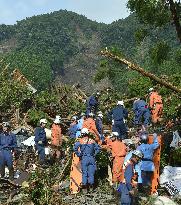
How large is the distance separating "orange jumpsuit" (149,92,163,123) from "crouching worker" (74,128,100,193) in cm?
454

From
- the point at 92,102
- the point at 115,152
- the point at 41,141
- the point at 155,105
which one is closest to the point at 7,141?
the point at 41,141

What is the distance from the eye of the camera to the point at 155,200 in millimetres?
11508

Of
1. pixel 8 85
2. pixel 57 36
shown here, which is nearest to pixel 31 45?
pixel 57 36

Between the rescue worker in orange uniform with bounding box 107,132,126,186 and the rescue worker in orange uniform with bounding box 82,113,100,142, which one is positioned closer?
the rescue worker in orange uniform with bounding box 107,132,126,186

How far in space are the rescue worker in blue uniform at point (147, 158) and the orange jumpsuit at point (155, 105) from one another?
3757mm

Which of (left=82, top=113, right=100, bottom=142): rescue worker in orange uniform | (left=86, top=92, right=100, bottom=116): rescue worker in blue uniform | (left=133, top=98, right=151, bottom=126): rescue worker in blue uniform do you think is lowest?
(left=82, top=113, right=100, bottom=142): rescue worker in orange uniform

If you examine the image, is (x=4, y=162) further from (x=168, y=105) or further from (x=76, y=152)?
(x=168, y=105)

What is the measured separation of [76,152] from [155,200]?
7.66ft

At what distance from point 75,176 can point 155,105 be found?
474cm

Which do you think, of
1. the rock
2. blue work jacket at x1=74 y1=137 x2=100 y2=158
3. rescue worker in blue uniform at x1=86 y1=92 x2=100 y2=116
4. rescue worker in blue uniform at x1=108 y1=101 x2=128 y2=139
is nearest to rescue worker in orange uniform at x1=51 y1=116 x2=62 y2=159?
rescue worker in blue uniform at x1=108 y1=101 x2=128 y2=139

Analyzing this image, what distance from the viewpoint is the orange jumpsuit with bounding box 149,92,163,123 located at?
1566cm

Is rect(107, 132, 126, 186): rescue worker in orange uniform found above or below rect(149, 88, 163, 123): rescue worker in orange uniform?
below

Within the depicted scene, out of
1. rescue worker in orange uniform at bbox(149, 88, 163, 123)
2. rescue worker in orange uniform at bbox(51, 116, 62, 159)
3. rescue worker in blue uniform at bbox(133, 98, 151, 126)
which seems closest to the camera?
rescue worker in orange uniform at bbox(51, 116, 62, 159)

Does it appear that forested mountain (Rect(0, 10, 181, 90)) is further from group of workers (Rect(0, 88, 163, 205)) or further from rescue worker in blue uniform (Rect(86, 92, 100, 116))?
group of workers (Rect(0, 88, 163, 205))
